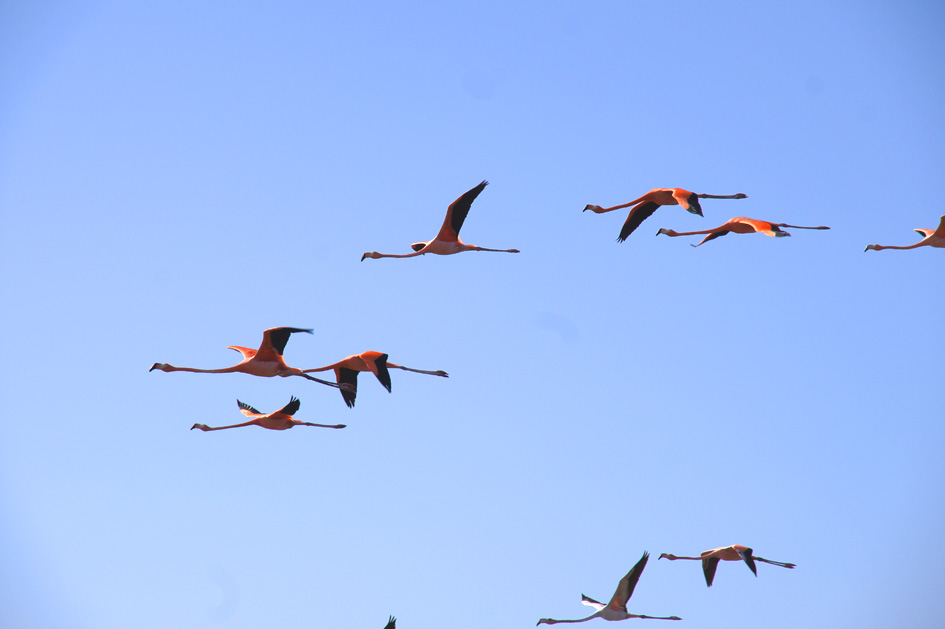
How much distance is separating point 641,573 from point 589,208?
23.7 feet

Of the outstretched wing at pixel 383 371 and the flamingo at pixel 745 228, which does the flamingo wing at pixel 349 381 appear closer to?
the outstretched wing at pixel 383 371

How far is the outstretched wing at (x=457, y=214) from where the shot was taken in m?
20.0

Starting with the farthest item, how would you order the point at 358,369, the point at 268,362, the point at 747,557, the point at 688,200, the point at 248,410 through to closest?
the point at 248,410
the point at 358,369
the point at 268,362
the point at 747,557
the point at 688,200

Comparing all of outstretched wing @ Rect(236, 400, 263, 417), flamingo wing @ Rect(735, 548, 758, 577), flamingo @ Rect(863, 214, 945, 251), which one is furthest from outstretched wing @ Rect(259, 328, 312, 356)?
flamingo @ Rect(863, 214, 945, 251)

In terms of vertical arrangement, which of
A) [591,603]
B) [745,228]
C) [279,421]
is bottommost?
[591,603]

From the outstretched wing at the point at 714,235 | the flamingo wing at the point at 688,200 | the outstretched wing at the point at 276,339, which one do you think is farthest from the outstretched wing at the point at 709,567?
the outstretched wing at the point at 276,339

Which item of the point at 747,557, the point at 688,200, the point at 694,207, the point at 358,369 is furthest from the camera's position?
the point at 358,369

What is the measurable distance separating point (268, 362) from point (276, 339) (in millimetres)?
548

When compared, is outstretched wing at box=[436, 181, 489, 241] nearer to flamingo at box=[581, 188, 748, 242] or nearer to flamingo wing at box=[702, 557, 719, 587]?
flamingo at box=[581, 188, 748, 242]

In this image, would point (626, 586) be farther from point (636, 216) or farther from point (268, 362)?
point (268, 362)

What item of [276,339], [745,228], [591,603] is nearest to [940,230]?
[745,228]

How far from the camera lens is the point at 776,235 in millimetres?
15719

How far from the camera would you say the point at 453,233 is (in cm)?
2086

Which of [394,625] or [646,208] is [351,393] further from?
[646,208]
